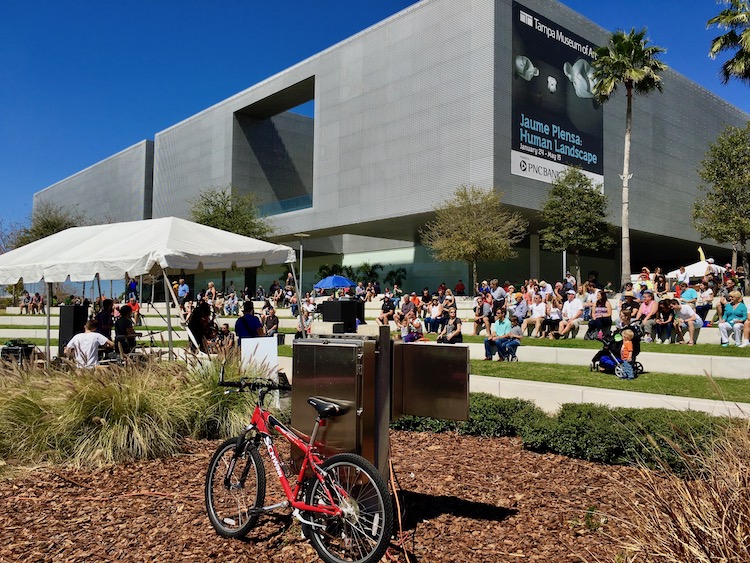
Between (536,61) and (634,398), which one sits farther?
(536,61)

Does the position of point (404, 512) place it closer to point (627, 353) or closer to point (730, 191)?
point (627, 353)

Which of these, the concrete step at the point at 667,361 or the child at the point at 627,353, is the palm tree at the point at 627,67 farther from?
the child at the point at 627,353

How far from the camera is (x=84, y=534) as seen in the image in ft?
13.5

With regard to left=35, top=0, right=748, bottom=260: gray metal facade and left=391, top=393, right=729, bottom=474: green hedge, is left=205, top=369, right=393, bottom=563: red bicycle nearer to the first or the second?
left=391, top=393, right=729, bottom=474: green hedge

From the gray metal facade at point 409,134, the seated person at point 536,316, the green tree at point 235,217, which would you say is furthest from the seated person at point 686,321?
the green tree at point 235,217

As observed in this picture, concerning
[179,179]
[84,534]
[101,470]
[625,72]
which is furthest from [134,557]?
[179,179]

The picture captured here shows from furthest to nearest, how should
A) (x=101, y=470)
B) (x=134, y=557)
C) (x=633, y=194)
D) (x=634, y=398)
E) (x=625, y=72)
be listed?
(x=633, y=194), (x=625, y=72), (x=634, y=398), (x=101, y=470), (x=134, y=557)

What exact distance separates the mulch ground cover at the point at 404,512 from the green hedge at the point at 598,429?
0.17 meters

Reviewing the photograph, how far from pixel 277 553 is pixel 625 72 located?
31054 mm

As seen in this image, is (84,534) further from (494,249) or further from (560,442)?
(494,249)

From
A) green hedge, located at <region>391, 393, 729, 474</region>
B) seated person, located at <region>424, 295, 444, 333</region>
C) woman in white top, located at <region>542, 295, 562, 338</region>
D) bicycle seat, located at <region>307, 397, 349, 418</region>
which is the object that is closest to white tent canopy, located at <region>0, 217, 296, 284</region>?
green hedge, located at <region>391, 393, 729, 474</region>

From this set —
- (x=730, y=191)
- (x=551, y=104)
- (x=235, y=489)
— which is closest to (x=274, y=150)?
(x=551, y=104)

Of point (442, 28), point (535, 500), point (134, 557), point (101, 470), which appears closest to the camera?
point (134, 557)

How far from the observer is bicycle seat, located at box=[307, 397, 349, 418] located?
11.7ft
